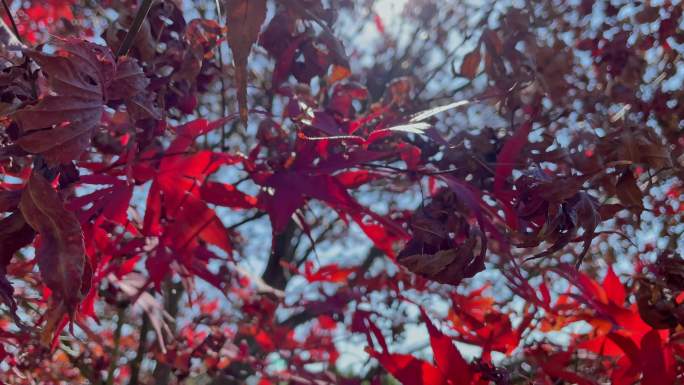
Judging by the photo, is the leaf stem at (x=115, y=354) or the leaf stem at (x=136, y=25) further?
the leaf stem at (x=115, y=354)

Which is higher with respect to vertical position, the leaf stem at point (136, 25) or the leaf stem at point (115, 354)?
the leaf stem at point (115, 354)

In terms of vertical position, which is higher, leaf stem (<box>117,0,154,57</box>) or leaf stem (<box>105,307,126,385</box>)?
leaf stem (<box>105,307,126,385</box>)

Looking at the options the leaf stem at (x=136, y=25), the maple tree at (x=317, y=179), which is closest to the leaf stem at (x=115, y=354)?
the maple tree at (x=317, y=179)

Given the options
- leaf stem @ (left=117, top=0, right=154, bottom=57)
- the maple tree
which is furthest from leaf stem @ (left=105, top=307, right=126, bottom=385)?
leaf stem @ (left=117, top=0, right=154, bottom=57)

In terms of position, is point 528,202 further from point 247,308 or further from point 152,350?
point 152,350

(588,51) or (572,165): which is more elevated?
(588,51)

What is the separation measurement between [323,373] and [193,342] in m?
0.53

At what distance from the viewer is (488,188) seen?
3.04 feet

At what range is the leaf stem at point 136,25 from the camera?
492mm

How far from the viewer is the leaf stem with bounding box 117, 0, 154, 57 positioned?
1.62 ft

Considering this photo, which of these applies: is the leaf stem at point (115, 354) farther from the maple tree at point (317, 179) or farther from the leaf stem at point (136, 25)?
the leaf stem at point (136, 25)

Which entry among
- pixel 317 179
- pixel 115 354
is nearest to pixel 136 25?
pixel 317 179

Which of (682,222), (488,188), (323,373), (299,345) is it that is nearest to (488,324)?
(488,188)

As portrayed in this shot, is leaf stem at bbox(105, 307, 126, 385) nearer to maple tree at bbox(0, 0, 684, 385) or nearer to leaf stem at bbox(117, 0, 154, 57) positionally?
maple tree at bbox(0, 0, 684, 385)
